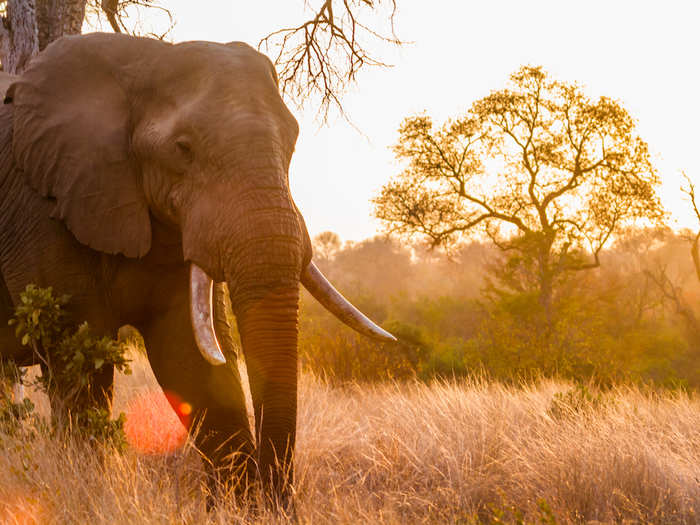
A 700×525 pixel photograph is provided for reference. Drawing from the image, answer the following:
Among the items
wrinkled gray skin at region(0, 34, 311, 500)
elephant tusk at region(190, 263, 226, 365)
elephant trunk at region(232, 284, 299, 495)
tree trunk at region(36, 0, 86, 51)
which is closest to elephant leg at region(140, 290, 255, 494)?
wrinkled gray skin at region(0, 34, 311, 500)

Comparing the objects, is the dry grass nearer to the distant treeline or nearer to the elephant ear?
the elephant ear

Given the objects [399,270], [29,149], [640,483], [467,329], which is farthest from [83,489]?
[399,270]

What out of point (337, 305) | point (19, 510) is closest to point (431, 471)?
point (337, 305)

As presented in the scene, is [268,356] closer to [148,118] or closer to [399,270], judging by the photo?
[148,118]

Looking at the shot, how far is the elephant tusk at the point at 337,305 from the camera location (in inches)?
148

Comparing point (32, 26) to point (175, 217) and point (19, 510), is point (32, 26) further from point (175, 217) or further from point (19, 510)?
point (19, 510)

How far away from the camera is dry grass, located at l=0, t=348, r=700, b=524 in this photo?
3244 mm

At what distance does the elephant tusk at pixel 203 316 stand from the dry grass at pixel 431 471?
504mm

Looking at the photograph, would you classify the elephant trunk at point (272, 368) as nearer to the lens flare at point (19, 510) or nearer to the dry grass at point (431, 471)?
the dry grass at point (431, 471)

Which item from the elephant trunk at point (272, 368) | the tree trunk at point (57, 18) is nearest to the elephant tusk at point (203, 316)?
the elephant trunk at point (272, 368)

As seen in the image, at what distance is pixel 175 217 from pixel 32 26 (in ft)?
16.5

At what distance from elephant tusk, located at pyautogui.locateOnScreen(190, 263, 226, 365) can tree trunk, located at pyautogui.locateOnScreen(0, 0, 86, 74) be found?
5.08 meters

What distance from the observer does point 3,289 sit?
4293 millimetres

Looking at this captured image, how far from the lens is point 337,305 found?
3.84 meters
